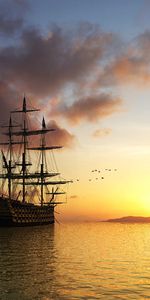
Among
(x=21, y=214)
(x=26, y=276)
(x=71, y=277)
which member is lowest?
(x=71, y=277)

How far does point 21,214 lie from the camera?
94.1m

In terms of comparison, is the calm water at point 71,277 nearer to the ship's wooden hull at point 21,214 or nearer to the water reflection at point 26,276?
the water reflection at point 26,276

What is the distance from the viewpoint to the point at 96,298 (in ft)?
61.7

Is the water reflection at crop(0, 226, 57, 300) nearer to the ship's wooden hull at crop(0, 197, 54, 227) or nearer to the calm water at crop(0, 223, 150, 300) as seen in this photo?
the calm water at crop(0, 223, 150, 300)

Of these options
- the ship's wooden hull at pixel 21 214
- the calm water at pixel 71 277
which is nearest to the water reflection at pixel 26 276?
the calm water at pixel 71 277

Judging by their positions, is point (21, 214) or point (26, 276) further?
point (21, 214)

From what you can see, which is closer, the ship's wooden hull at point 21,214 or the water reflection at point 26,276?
the water reflection at point 26,276

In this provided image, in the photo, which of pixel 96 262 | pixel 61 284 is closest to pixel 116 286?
pixel 61 284

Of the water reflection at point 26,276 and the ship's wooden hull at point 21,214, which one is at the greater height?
the ship's wooden hull at point 21,214

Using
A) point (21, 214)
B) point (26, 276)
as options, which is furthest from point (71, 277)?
point (21, 214)

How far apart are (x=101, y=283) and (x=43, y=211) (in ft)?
299

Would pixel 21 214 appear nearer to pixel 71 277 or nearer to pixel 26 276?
pixel 26 276

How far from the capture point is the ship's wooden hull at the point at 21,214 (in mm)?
86438

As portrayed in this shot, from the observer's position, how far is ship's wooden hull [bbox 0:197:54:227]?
8644 centimetres
